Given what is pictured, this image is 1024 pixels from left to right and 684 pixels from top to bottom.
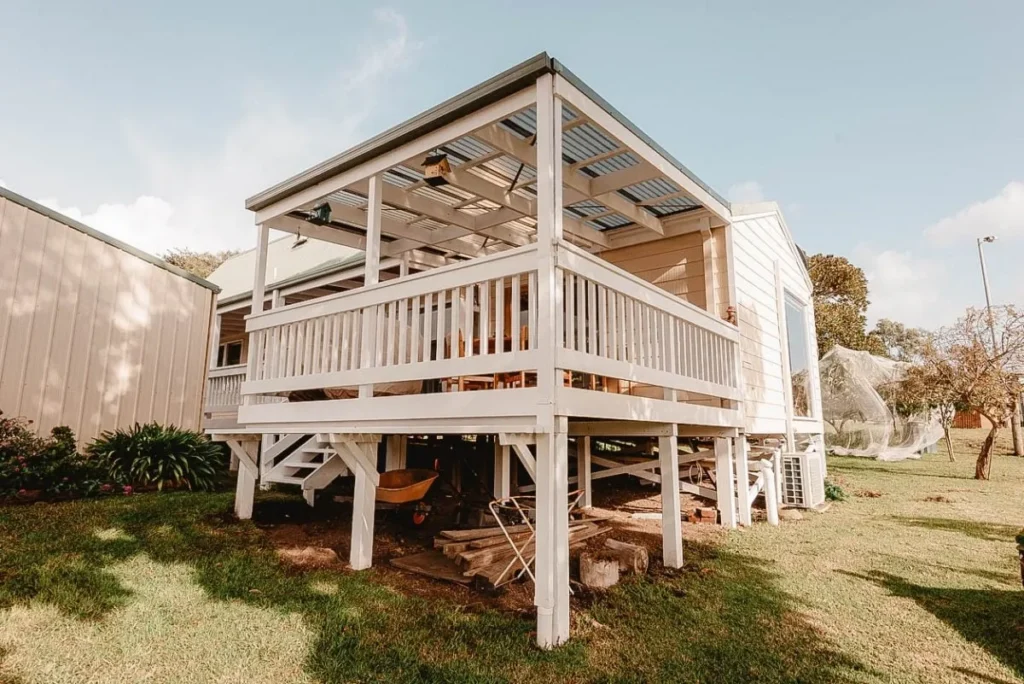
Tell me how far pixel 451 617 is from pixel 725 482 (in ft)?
14.9

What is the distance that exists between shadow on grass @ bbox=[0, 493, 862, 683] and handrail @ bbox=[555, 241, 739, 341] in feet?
8.27

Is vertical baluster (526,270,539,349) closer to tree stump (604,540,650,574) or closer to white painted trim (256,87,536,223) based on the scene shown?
white painted trim (256,87,536,223)

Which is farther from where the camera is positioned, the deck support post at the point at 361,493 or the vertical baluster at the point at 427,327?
the deck support post at the point at 361,493

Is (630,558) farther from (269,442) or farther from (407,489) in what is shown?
(269,442)

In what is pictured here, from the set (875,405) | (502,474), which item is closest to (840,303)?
(875,405)

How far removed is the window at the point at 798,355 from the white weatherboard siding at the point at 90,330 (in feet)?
36.4

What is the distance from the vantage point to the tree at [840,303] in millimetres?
25688

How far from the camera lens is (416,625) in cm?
378

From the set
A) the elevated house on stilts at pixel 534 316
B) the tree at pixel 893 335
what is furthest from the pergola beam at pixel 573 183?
the tree at pixel 893 335

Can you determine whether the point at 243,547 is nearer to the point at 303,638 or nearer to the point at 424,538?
the point at 424,538

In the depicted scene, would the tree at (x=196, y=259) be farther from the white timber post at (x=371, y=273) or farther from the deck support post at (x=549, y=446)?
the deck support post at (x=549, y=446)

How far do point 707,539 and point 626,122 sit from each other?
4.83 m

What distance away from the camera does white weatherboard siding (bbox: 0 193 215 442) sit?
7473 mm

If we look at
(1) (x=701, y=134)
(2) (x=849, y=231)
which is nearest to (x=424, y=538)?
(1) (x=701, y=134)
